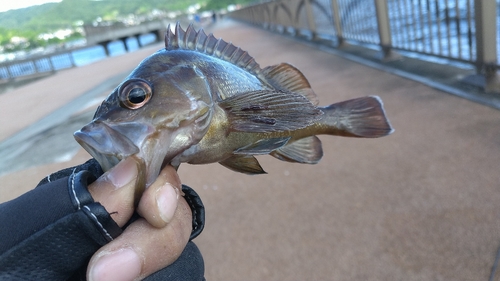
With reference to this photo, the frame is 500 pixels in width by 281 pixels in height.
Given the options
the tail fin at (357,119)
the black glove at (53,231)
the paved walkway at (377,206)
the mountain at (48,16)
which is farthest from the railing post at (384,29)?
the black glove at (53,231)

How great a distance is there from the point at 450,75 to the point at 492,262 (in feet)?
12.9

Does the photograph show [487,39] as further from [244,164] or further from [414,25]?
[244,164]

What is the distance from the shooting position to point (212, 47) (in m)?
1.48

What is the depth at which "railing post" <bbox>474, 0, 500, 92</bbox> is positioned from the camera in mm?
4719

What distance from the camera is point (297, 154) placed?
4.90 ft

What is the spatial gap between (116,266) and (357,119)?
102 centimetres

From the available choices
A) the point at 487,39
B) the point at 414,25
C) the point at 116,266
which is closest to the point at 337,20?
the point at 414,25

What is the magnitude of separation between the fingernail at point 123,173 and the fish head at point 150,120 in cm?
2

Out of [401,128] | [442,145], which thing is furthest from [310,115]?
[401,128]

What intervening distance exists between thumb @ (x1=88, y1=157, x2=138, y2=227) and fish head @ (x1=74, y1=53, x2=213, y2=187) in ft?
0.07

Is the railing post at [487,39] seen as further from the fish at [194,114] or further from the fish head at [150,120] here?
the fish head at [150,120]

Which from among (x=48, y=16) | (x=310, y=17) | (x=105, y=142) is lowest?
(x=310, y=17)

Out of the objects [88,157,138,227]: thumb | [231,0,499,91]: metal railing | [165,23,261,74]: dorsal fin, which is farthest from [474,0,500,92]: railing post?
[88,157,138,227]: thumb

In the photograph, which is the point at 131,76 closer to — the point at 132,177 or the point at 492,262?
the point at 132,177
